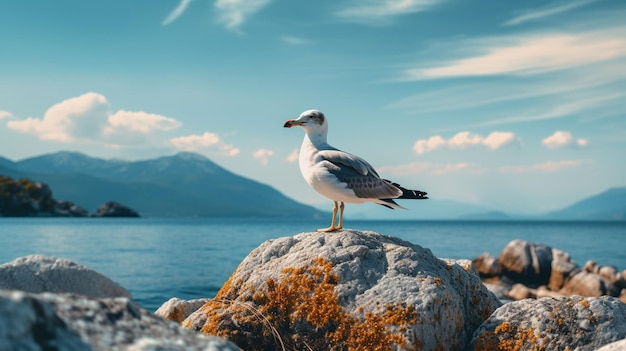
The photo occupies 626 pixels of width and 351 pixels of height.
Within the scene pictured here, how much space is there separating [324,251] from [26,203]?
168 metres

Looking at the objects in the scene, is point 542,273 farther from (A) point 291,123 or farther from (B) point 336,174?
(A) point 291,123

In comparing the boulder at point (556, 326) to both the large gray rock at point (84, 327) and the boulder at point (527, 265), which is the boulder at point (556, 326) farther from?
the boulder at point (527, 265)

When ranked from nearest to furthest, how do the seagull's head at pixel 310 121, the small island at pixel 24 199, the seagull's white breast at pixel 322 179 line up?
the seagull's white breast at pixel 322 179 < the seagull's head at pixel 310 121 < the small island at pixel 24 199

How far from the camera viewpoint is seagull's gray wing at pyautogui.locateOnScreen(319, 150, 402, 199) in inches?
324

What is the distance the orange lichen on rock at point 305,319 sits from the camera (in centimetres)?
643

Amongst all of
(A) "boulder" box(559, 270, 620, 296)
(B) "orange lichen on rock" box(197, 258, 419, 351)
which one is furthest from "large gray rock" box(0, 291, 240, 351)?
(A) "boulder" box(559, 270, 620, 296)

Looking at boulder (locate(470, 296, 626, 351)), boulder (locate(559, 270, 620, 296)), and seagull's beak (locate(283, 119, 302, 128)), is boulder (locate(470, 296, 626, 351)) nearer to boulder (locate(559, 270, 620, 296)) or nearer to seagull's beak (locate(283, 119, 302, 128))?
seagull's beak (locate(283, 119, 302, 128))

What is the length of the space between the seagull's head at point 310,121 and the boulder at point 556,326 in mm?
3453

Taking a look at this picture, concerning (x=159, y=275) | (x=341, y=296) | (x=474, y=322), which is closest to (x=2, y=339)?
(x=341, y=296)

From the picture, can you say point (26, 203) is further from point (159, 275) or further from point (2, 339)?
point (2, 339)

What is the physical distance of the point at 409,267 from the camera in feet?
23.1

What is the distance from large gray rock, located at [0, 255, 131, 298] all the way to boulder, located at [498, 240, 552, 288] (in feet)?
90.1

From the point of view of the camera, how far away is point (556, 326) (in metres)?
6.61

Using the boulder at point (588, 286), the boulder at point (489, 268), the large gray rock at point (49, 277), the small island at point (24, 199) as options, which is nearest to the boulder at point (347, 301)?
the large gray rock at point (49, 277)
